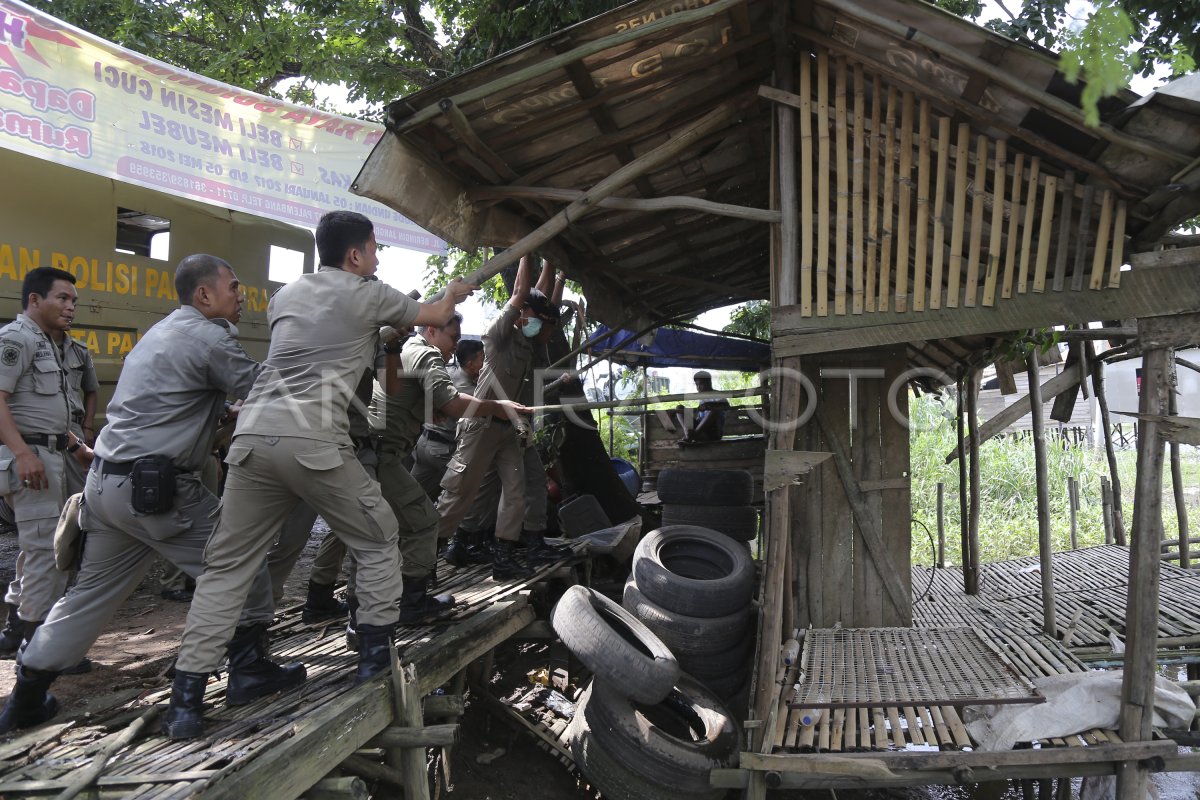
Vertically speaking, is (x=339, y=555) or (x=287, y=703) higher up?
(x=339, y=555)

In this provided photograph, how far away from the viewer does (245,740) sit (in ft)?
9.74

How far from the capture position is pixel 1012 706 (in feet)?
12.8

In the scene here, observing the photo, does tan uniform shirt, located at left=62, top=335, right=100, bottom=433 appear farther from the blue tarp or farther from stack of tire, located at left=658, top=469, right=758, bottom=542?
the blue tarp

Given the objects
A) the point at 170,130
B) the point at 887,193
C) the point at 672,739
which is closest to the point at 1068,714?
the point at 672,739

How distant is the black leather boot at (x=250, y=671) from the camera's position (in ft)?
11.4

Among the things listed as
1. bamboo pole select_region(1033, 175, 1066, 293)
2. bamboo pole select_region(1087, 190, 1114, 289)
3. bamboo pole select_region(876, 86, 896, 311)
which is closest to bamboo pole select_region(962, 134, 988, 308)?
bamboo pole select_region(1033, 175, 1066, 293)

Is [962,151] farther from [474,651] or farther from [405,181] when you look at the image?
[474,651]

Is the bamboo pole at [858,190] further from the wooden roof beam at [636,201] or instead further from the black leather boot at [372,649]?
the black leather boot at [372,649]

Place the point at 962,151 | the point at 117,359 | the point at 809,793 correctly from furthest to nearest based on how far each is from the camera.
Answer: the point at 117,359 < the point at 809,793 < the point at 962,151

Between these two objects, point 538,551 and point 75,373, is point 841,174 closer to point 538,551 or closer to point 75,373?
point 538,551

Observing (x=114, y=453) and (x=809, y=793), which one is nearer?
(x=114, y=453)

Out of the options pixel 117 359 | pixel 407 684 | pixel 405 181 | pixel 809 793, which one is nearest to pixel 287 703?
pixel 407 684

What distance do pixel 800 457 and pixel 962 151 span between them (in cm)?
173

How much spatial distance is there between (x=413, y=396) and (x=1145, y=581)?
13.2 ft
